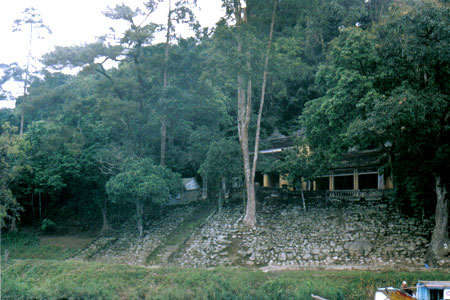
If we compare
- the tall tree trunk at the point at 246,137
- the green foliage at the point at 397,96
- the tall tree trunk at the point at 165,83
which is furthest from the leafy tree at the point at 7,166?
the green foliage at the point at 397,96

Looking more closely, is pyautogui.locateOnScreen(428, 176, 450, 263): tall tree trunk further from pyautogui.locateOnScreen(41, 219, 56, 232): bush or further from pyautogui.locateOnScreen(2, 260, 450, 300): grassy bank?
pyautogui.locateOnScreen(41, 219, 56, 232): bush

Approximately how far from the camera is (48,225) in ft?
79.7

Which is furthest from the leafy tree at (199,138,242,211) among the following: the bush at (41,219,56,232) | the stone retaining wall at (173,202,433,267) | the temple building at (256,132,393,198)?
the bush at (41,219,56,232)

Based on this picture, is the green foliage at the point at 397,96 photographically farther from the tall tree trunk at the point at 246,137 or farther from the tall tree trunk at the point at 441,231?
the tall tree trunk at the point at 246,137

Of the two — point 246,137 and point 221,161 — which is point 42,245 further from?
point 246,137

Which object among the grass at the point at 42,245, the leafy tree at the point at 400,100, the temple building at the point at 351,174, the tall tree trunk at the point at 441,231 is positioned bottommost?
the grass at the point at 42,245

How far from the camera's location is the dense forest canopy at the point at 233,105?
45.6 ft

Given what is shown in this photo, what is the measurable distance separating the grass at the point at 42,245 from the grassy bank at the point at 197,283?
452cm

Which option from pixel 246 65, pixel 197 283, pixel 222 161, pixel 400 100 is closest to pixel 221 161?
pixel 222 161

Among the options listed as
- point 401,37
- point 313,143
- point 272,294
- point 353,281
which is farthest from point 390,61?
point 272,294

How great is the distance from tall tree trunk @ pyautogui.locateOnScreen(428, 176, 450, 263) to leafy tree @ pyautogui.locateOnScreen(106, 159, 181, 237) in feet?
43.2

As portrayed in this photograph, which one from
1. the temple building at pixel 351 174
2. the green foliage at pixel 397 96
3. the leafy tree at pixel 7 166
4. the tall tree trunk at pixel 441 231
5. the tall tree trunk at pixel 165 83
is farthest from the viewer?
the tall tree trunk at pixel 165 83

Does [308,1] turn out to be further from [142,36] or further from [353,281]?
[353,281]

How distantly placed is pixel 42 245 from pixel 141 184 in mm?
7879
